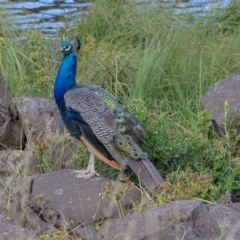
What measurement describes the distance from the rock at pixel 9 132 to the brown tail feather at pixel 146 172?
1.24 metres

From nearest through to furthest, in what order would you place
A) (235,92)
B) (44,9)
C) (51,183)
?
1. (51,183)
2. (235,92)
3. (44,9)

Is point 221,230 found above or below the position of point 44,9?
above

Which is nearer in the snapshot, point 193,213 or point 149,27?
point 193,213

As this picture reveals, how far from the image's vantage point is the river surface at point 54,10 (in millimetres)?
7770

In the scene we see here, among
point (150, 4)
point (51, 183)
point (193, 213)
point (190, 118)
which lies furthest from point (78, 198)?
point (150, 4)

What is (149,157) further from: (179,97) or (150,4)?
(150,4)

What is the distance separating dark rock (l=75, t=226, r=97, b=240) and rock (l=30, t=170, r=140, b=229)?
5.1 inches

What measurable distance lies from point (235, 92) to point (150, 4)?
2138mm

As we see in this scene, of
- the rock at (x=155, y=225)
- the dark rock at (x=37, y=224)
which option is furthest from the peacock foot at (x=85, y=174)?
the rock at (x=155, y=225)

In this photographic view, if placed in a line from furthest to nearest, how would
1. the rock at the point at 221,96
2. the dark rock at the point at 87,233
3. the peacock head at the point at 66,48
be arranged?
1. the rock at the point at 221,96
2. the peacock head at the point at 66,48
3. the dark rock at the point at 87,233

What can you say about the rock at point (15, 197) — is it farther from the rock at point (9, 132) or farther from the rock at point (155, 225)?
the rock at point (9, 132)

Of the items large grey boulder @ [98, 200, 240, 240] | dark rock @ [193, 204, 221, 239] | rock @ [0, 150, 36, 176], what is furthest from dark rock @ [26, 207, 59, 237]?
dark rock @ [193, 204, 221, 239]

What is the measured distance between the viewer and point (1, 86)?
586 cm

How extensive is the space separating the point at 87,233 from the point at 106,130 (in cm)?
94
